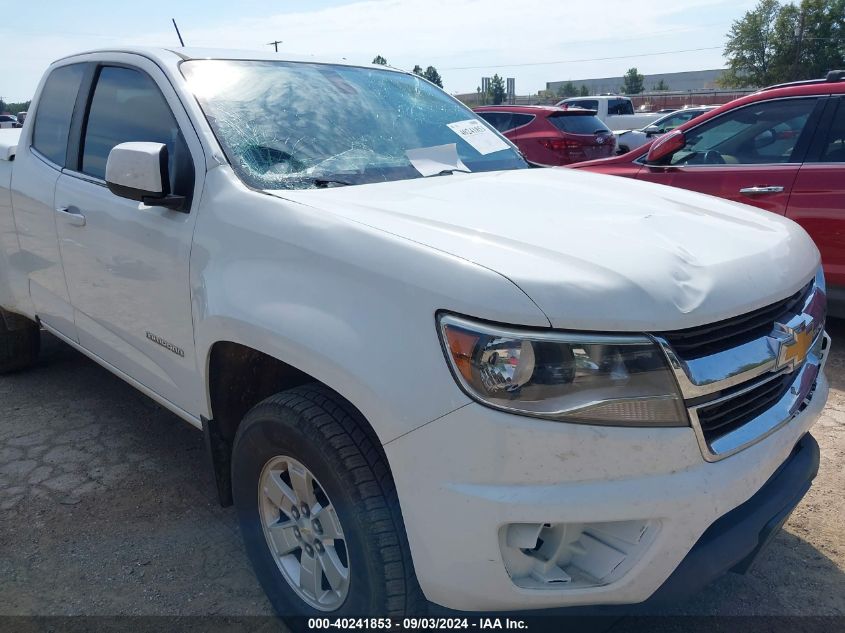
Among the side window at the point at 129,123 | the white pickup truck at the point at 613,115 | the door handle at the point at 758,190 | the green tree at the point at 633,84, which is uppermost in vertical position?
the green tree at the point at 633,84

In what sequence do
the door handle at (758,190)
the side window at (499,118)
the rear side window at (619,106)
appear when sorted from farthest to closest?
the rear side window at (619,106) < the side window at (499,118) < the door handle at (758,190)

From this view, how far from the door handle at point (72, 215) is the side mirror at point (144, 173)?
0.65 metres

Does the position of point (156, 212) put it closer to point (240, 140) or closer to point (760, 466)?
point (240, 140)

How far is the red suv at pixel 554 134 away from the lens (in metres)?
10.8

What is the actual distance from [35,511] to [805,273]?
10.1ft

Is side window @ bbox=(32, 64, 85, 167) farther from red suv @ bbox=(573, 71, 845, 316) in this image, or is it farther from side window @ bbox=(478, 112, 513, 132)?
side window @ bbox=(478, 112, 513, 132)

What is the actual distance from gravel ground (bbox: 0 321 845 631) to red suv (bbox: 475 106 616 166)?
7286 mm

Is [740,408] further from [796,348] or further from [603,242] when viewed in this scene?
[603,242]

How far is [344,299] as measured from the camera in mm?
1815

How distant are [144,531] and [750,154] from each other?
14.7 feet

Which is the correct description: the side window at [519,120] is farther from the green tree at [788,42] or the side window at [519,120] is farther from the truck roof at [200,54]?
the green tree at [788,42]

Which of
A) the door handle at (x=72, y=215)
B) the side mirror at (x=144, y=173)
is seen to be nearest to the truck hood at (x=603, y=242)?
the side mirror at (x=144, y=173)

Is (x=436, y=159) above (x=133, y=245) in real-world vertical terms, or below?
above

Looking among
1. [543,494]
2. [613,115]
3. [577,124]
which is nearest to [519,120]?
[577,124]
